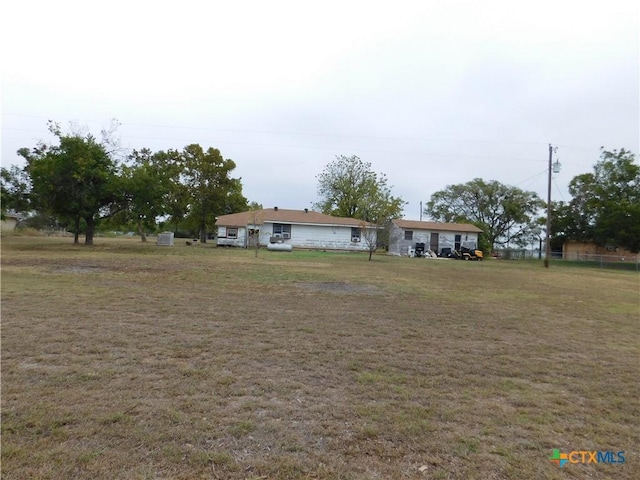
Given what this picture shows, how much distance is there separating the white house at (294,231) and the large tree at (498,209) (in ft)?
70.0

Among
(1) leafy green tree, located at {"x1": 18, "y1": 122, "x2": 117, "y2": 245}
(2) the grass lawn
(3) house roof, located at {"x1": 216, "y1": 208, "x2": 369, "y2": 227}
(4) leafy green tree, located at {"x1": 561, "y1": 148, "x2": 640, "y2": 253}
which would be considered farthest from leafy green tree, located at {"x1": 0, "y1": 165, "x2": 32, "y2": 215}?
(4) leafy green tree, located at {"x1": 561, "y1": 148, "x2": 640, "y2": 253}

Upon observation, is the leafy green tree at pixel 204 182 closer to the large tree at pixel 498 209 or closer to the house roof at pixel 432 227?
the house roof at pixel 432 227

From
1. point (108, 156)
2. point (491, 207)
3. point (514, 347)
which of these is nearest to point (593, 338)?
point (514, 347)

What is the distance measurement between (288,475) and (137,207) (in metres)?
25.3

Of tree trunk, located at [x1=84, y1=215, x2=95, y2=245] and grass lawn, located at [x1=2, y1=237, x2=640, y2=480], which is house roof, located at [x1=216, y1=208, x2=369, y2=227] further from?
grass lawn, located at [x1=2, y1=237, x2=640, y2=480]

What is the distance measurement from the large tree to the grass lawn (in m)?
47.5

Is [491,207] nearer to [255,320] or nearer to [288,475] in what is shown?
[255,320]

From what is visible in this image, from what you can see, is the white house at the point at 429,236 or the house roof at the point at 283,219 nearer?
the house roof at the point at 283,219

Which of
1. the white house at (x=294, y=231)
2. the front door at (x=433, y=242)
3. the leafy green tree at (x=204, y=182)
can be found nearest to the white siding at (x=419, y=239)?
the front door at (x=433, y=242)

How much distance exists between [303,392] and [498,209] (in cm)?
5386

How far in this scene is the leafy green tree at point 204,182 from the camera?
138ft

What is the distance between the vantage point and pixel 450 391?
362 cm

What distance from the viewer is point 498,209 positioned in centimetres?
5134

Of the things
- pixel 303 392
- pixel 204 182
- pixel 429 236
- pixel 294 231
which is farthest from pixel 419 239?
pixel 303 392
